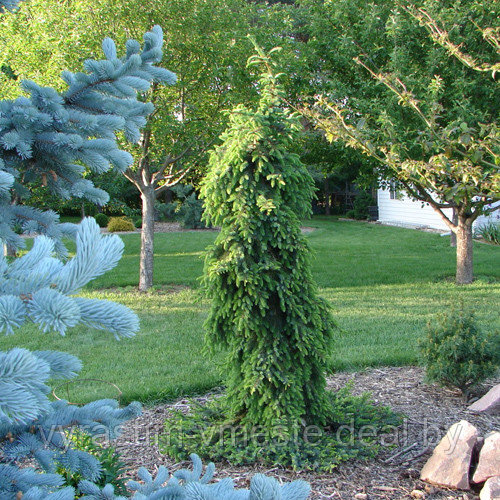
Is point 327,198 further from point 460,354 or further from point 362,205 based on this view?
point 460,354

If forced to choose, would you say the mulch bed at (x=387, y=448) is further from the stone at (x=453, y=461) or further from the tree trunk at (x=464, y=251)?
the tree trunk at (x=464, y=251)

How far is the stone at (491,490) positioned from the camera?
3.18 meters

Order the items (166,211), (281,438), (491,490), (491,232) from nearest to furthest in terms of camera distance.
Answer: (491,490), (281,438), (491,232), (166,211)

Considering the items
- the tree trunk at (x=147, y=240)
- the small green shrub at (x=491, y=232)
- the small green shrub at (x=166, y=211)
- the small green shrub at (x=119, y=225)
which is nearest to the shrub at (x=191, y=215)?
the small green shrub at (x=166, y=211)

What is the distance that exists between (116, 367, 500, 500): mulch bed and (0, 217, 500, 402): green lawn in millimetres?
577

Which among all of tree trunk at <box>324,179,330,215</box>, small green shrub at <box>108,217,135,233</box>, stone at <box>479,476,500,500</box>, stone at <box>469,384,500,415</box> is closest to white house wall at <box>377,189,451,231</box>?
tree trunk at <box>324,179,330,215</box>

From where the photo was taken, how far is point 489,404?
15.0ft

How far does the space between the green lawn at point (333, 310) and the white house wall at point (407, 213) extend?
13.9 ft

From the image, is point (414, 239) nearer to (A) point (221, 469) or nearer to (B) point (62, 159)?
(A) point (221, 469)

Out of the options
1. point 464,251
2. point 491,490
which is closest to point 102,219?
point 464,251

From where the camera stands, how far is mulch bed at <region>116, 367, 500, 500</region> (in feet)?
11.2

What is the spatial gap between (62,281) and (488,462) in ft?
10.4

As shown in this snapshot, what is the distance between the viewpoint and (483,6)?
8.65m

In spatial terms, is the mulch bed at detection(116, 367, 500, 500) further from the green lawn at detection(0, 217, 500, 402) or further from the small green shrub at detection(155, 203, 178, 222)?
the small green shrub at detection(155, 203, 178, 222)
